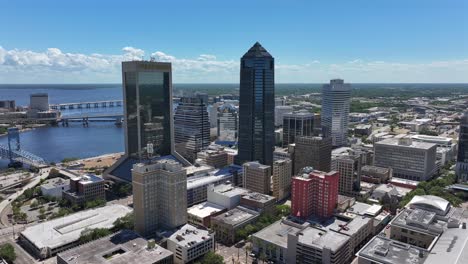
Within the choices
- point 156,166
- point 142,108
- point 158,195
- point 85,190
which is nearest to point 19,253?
point 85,190

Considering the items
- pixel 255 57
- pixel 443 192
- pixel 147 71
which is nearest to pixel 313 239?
pixel 443 192

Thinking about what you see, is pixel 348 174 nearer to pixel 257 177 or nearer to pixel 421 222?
pixel 257 177

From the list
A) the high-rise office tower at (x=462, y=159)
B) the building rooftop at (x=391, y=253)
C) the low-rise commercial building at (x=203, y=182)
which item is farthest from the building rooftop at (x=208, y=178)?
the high-rise office tower at (x=462, y=159)

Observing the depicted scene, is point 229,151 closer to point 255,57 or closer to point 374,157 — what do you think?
point 255,57

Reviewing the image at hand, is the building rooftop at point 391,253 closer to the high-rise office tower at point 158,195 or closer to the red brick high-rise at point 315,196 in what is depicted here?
the red brick high-rise at point 315,196

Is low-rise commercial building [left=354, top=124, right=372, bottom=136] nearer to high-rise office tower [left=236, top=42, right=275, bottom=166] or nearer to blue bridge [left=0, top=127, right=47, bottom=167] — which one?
high-rise office tower [left=236, top=42, right=275, bottom=166]

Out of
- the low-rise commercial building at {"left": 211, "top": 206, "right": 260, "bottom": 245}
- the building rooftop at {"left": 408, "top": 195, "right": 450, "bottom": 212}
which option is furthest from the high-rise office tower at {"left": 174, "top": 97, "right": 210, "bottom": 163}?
the building rooftop at {"left": 408, "top": 195, "right": 450, "bottom": 212}

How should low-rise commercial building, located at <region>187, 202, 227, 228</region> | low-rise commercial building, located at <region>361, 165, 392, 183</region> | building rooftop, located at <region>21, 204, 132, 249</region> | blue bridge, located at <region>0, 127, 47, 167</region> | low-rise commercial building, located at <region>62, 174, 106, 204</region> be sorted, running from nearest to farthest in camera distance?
building rooftop, located at <region>21, 204, 132, 249</region> → low-rise commercial building, located at <region>187, 202, 227, 228</region> → low-rise commercial building, located at <region>62, 174, 106, 204</region> → low-rise commercial building, located at <region>361, 165, 392, 183</region> → blue bridge, located at <region>0, 127, 47, 167</region>
